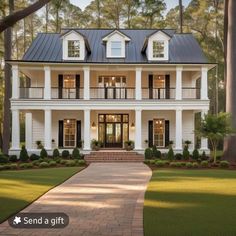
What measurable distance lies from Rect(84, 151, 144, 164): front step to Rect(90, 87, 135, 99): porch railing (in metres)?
4.57

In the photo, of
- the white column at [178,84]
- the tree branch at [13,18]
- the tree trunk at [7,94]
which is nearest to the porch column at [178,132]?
the white column at [178,84]

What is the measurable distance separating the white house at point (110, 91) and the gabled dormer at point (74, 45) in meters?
0.07

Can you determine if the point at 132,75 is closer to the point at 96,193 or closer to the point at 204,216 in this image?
the point at 96,193

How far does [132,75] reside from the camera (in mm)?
29719

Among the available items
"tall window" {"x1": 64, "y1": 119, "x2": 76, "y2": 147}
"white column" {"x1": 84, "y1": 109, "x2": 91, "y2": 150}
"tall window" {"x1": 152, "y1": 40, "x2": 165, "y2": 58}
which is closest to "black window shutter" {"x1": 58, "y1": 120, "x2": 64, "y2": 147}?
"tall window" {"x1": 64, "y1": 119, "x2": 76, "y2": 147}

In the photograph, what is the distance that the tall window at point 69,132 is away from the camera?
29.3 meters

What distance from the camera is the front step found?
25281mm

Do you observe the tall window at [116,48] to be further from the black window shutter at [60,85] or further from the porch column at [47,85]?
the porch column at [47,85]

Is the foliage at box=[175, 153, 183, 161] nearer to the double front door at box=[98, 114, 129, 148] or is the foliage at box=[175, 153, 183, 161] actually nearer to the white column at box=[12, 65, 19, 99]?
the double front door at box=[98, 114, 129, 148]

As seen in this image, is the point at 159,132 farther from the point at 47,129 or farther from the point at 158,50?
the point at 47,129

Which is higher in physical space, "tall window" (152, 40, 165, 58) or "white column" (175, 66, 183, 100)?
"tall window" (152, 40, 165, 58)

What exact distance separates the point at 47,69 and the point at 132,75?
6.39 m

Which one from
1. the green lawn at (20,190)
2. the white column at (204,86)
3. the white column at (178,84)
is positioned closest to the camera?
the green lawn at (20,190)

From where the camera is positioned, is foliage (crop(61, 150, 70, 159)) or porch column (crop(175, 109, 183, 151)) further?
porch column (crop(175, 109, 183, 151))
